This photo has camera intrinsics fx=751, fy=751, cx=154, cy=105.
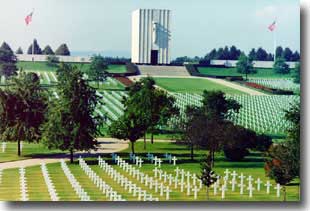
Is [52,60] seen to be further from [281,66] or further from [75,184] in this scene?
[281,66]

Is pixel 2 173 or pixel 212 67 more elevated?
pixel 212 67

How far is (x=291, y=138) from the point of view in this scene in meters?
9.68

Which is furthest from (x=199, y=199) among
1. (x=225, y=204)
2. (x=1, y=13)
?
(x=1, y=13)

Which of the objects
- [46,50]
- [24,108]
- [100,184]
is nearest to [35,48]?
[46,50]

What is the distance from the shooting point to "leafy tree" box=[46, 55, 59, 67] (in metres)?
9.80

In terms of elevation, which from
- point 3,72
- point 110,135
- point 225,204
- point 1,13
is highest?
point 1,13

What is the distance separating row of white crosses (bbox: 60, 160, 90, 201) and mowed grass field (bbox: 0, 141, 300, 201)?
1.6 inches

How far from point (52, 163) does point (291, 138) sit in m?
3.13

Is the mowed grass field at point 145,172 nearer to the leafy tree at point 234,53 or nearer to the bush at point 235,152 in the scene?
the bush at point 235,152

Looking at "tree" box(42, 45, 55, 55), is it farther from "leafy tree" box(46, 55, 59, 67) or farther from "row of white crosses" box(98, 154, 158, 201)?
"row of white crosses" box(98, 154, 158, 201)

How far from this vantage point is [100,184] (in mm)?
9656

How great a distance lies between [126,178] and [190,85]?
1.56 meters

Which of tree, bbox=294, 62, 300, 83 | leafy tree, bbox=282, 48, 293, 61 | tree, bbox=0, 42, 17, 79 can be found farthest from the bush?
tree, bbox=0, 42, 17, 79

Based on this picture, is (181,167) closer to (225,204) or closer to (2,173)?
(225,204)
